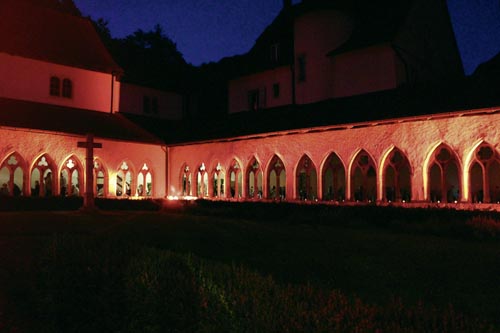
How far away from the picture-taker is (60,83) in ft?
81.0

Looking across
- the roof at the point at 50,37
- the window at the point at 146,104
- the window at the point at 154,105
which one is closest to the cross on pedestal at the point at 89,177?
the roof at the point at 50,37

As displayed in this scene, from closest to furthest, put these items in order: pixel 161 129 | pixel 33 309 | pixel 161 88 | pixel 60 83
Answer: pixel 33 309 < pixel 60 83 < pixel 161 129 < pixel 161 88

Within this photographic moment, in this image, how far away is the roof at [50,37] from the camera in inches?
931

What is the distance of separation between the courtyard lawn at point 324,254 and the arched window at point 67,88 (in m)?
11.1

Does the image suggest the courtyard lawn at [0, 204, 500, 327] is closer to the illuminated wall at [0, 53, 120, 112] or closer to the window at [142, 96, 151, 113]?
the illuminated wall at [0, 53, 120, 112]

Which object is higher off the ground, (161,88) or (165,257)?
(161,88)

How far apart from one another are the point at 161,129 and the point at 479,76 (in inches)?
663

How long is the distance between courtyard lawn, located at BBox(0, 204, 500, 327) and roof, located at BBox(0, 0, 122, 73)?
11663 millimetres

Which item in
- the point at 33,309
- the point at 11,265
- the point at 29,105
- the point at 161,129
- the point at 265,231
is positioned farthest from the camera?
the point at 161,129

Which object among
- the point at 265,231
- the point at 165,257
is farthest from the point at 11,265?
the point at 265,231

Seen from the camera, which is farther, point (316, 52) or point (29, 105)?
point (316, 52)

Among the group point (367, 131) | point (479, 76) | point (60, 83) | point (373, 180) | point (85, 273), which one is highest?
point (60, 83)

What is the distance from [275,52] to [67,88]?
11.8 m

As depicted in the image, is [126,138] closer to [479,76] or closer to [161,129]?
[161,129]
